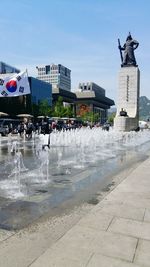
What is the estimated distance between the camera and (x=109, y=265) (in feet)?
13.2

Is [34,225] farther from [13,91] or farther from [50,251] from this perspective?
[13,91]

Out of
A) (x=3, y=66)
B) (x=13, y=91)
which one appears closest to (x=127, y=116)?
(x=13, y=91)

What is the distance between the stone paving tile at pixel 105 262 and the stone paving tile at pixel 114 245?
0.43ft

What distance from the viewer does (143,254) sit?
14.5ft

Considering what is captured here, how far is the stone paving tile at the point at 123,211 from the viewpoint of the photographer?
20.1 ft

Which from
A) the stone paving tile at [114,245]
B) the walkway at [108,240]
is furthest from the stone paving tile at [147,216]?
the stone paving tile at [114,245]

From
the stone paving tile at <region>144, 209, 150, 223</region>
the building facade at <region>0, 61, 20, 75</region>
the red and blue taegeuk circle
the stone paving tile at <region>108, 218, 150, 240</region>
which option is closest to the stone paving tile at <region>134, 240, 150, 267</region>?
the stone paving tile at <region>108, 218, 150, 240</region>

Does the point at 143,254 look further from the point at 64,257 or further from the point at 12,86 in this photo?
the point at 12,86

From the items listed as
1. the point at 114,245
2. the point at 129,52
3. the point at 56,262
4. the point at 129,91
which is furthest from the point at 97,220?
the point at 129,52

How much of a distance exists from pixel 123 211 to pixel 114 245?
1.78 meters

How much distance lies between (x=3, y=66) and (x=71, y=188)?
88407 mm

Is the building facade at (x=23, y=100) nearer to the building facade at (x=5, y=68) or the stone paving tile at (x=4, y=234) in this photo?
the building facade at (x=5, y=68)

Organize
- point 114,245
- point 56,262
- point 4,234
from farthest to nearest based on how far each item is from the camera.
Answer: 1. point 4,234
2. point 114,245
3. point 56,262

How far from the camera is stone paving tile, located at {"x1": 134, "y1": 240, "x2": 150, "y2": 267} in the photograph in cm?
420
